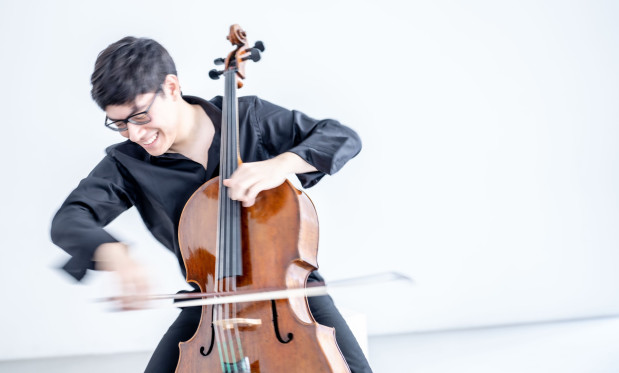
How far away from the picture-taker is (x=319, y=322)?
103 cm

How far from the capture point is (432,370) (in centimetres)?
181

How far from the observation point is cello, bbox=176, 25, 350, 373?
0.85m

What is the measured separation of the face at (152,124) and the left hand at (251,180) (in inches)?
8.3

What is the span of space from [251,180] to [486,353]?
1.40 meters

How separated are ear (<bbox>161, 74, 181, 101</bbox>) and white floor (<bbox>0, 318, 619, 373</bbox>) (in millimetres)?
1268

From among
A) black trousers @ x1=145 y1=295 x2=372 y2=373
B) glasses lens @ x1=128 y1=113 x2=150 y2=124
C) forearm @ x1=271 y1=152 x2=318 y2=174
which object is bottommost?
black trousers @ x1=145 y1=295 x2=372 y2=373

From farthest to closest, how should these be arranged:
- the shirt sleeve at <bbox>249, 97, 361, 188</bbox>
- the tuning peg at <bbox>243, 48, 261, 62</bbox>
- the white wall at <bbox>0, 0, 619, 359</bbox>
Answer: the white wall at <bbox>0, 0, 619, 359</bbox> < the tuning peg at <bbox>243, 48, 261, 62</bbox> < the shirt sleeve at <bbox>249, 97, 361, 188</bbox>

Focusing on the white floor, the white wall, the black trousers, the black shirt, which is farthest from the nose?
the white wall

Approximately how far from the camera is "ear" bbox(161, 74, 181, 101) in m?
1.14

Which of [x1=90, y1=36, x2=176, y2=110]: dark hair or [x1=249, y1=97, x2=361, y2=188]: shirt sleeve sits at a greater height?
[x1=90, y1=36, x2=176, y2=110]: dark hair

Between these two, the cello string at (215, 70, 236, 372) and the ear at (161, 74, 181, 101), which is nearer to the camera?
the cello string at (215, 70, 236, 372)

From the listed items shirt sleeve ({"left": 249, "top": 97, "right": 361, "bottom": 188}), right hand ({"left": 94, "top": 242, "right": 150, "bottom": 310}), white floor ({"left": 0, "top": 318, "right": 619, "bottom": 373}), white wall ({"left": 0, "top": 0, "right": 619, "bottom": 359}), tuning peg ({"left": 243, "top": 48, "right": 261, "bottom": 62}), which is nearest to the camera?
right hand ({"left": 94, "top": 242, "right": 150, "bottom": 310})

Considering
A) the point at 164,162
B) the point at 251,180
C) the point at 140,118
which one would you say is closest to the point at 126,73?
the point at 140,118

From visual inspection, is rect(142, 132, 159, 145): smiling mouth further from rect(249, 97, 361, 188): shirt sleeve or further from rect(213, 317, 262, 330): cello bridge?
rect(213, 317, 262, 330): cello bridge
